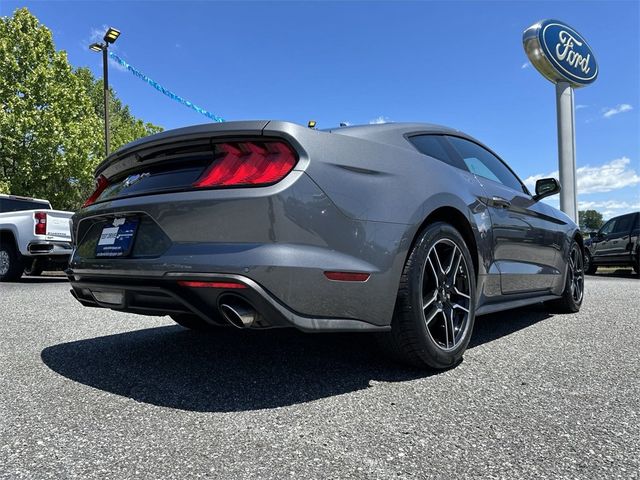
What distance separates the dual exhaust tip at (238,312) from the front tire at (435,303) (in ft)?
2.53

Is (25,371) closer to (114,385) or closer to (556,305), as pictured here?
(114,385)

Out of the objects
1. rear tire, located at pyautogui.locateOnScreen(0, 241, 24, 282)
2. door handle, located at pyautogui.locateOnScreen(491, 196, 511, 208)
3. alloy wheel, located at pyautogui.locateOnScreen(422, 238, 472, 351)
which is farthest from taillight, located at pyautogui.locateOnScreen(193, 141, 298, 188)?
rear tire, located at pyautogui.locateOnScreen(0, 241, 24, 282)

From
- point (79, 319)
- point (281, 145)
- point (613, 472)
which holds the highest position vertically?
point (281, 145)

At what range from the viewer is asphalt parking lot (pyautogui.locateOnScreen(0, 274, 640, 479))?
5.32 ft

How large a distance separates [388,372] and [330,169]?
1127 mm

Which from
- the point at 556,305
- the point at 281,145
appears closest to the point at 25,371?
the point at 281,145

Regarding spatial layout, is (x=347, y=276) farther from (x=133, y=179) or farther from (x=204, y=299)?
(x=133, y=179)

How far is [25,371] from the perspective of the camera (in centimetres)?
273

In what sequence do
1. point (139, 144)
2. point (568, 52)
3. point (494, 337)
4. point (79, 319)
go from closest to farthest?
point (139, 144)
point (494, 337)
point (79, 319)
point (568, 52)

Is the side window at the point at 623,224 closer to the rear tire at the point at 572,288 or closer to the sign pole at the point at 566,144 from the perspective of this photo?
the sign pole at the point at 566,144

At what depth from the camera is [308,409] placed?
2115mm

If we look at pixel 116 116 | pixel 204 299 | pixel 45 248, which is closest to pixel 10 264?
pixel 45 248

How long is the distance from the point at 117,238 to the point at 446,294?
69.3 inches

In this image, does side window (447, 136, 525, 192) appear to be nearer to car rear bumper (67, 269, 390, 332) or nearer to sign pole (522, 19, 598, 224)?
car rear bumper (67, 269, 390, 332)
